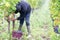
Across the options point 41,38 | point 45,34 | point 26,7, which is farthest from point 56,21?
point 45,34

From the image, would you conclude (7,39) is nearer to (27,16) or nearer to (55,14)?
(27,16)

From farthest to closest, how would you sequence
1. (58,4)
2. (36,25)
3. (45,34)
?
1. (36,25)
2. (45,34)
3. (58,4)

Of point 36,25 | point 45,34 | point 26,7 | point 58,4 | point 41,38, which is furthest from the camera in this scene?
point 36,25

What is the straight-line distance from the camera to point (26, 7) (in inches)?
287

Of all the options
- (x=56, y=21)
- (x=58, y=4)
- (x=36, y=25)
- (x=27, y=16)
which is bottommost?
(x=36, y=25)

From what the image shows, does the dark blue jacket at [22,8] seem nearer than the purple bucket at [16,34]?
Yes

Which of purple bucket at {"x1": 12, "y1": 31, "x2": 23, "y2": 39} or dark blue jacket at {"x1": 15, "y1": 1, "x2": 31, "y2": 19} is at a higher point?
dark blue jacket at {"x1": 15, "y1": 1, "x2": 31, "y2": 19}

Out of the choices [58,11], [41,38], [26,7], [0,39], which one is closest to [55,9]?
[58,11]

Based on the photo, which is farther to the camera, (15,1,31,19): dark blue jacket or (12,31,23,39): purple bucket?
(12,31,23,39): purple bucket

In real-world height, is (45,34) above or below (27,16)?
below

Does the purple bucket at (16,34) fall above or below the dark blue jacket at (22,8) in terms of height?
below

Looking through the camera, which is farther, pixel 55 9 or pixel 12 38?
pixel 12 38

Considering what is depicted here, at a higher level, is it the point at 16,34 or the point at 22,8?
the point at 22,8

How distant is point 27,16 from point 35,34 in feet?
5.19
